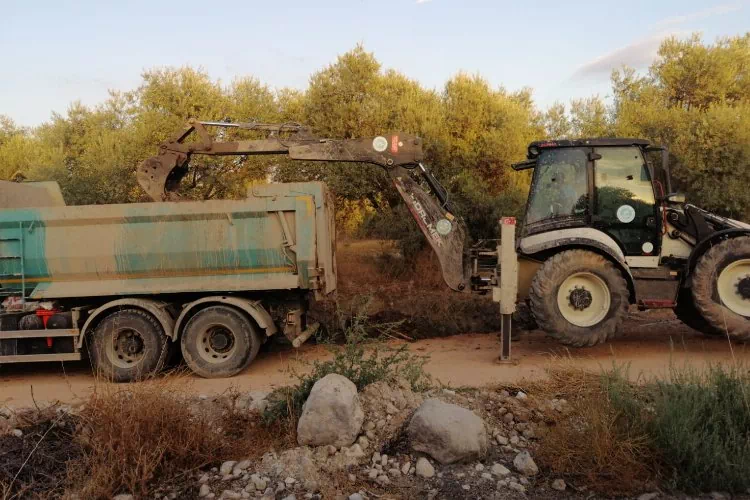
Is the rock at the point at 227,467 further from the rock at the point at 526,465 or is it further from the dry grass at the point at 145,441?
the rock at the point at 526,465

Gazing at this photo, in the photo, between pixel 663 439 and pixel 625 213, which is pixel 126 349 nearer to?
pixel 663 439

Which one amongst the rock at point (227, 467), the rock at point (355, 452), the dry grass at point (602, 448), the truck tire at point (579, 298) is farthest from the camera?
the truck tire at point (579, 298)

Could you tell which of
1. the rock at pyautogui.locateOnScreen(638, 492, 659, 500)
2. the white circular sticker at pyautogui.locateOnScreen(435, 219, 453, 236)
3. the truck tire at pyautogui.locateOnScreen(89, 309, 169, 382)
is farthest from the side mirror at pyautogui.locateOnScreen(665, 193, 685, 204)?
the truck tire at pyautogui.locateOnScreen(89, 309, 169, 382)

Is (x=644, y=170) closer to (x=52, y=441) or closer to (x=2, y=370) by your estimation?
(x=52, y=441)

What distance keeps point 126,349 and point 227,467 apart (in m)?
4.32


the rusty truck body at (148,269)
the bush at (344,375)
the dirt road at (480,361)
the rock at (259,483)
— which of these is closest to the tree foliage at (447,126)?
the dirt road at (480,361)

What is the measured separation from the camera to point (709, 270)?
758 centimetres

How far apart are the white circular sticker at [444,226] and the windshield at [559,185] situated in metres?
1.21

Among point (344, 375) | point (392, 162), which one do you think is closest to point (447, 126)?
point (392, 162)

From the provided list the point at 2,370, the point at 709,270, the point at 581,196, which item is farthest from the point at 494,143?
the point at 2,370

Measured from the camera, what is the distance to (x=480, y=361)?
8.19 m

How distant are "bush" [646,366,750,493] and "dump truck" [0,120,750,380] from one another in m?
3.21

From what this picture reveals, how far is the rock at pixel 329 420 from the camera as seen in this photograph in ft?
15.1

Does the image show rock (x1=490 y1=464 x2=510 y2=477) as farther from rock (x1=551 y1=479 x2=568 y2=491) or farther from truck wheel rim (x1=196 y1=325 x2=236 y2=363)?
truck wheel rim (x1=196 y1=325 x2=236 y2=363)
